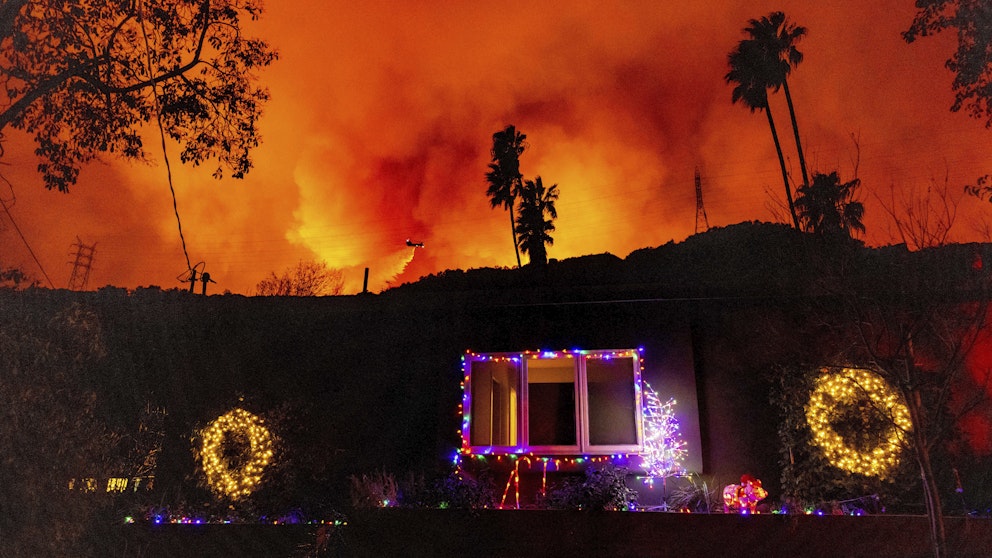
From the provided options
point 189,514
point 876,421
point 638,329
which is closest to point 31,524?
point 189,514

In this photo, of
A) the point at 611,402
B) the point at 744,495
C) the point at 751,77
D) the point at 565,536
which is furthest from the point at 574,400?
the point at 751,77

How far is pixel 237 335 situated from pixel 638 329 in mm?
6702

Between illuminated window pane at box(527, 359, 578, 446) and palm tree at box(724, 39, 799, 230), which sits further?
palm tree at box(724, 39, 799, 230)

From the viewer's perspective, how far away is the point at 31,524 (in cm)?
561

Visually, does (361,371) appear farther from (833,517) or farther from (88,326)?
(833,517)

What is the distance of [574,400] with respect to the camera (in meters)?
9.48

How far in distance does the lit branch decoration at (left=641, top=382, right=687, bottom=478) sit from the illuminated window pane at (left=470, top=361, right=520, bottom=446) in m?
1.85

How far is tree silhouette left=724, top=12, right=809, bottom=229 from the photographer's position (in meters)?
20.3

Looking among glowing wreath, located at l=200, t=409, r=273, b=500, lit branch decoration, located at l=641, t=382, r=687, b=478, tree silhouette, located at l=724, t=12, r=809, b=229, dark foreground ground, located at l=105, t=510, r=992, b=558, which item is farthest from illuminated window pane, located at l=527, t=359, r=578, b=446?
tree silhouette, located at l=724, t=12, r=809, b=229

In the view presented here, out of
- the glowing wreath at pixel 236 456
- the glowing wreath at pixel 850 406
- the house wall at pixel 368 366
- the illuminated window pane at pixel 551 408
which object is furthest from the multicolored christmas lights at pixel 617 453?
the glowing wreath at pixel 236 456

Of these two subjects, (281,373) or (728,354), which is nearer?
(728,354)

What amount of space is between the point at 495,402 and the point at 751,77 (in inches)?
647

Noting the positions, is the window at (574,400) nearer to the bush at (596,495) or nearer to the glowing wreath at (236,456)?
the bush at (596,495)

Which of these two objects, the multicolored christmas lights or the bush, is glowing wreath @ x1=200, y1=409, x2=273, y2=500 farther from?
the bush
